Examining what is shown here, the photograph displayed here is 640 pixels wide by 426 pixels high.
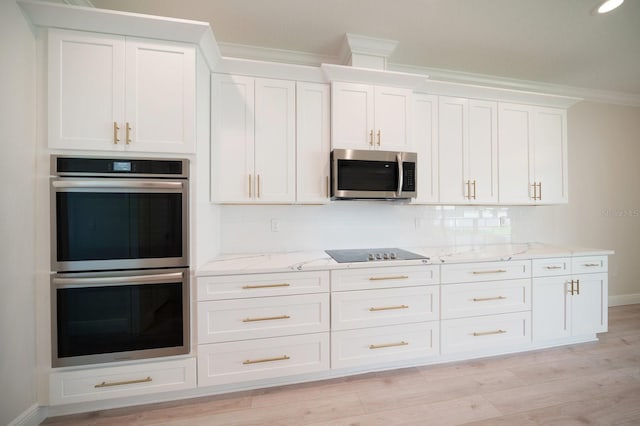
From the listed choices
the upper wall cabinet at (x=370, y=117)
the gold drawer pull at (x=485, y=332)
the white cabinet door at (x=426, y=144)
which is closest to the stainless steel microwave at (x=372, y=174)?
the upper wall cabinet at (x=370, y=117)

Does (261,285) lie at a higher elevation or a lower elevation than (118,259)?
lower

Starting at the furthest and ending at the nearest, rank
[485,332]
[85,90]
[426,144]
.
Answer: [426,144] < [485,332] < [85,90]

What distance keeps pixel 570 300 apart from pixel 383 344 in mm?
1893

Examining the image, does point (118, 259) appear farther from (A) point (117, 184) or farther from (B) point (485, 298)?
(B) point (485, 298)

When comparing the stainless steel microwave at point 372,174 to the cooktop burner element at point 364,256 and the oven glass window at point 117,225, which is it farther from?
the oven glass window at point 117,225

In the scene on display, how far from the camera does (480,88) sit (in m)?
2.38

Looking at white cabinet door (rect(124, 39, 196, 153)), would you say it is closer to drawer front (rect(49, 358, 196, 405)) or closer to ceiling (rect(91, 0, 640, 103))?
ceiling (rect(91, 0, 640, 103))

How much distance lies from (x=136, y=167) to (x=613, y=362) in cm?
398

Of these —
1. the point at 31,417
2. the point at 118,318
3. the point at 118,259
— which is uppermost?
the point at 118,259

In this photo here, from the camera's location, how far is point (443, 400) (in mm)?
1680

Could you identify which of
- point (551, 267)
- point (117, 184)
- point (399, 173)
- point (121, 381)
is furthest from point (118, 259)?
point (551, 267)

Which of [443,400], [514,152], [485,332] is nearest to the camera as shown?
[443,400]

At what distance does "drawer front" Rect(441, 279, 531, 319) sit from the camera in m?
2.03

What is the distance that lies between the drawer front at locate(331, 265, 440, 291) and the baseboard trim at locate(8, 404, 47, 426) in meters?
1.90
